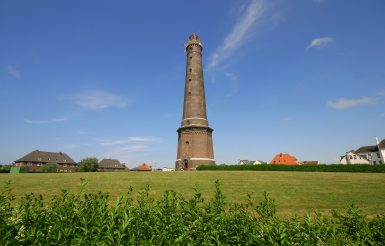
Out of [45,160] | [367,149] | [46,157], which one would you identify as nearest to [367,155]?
[367,149]

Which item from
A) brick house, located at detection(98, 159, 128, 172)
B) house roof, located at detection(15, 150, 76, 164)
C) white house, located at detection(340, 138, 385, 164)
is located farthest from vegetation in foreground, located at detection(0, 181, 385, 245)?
brick house, located at detection(98, 159, 128, 172)

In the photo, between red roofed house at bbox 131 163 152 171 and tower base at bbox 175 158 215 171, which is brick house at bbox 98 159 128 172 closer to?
red roofed house at bbox 131 163 152 171

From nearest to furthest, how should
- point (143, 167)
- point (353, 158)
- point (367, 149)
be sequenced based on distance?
point (367, 149) → point (353, 158) → point (143, 167)

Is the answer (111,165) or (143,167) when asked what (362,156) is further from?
(111,165)

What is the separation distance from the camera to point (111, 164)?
110000 mm

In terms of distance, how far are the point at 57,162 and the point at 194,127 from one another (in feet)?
245

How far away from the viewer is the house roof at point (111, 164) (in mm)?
107387

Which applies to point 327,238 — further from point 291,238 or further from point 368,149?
point 368,149

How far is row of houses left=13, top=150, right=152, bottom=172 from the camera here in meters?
89.6

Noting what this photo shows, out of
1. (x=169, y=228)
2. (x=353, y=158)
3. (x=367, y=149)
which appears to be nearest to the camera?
(x=169, y=228)

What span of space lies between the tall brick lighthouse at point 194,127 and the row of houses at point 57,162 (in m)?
53.1

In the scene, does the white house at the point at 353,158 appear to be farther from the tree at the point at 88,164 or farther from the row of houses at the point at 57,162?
the tree at the point at 88,164

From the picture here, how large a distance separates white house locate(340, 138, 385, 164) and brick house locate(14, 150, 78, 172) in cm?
9383

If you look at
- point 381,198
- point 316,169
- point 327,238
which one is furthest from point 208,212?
point 316,169
